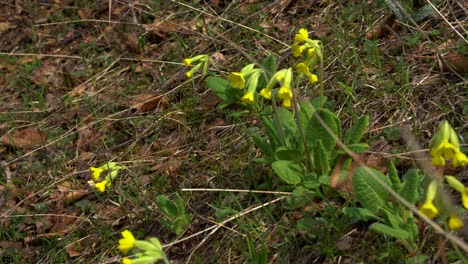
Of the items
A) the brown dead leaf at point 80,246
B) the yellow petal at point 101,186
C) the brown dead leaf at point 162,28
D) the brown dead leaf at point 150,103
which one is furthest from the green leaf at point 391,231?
the brown dead leaf at point 162,28

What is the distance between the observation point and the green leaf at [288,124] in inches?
116

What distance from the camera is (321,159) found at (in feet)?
9.20

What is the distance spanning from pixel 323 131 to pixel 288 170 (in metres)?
0.20

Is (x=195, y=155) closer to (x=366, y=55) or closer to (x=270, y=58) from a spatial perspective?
(x=270, y=58)

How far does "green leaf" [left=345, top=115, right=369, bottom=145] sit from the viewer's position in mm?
2883

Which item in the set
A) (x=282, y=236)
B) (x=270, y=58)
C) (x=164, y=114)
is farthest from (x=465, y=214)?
(x=164, y=114)

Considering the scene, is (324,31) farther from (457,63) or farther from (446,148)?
(446,148)

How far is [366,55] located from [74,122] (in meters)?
1.68

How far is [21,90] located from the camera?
468 cm

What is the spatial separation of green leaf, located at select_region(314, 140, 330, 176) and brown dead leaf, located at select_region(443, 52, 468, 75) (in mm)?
781

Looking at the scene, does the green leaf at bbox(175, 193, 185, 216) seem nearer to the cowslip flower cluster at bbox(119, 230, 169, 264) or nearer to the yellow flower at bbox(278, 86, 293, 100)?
the cowslip flower cluster at bbox(119, 230, 169, 264)

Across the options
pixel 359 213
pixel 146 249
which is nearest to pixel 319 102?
pixel 359 213

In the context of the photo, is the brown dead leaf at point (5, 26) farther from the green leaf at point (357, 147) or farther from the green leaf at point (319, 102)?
the green leaf at point (357, 147)

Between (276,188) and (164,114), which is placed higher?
(276,188)
